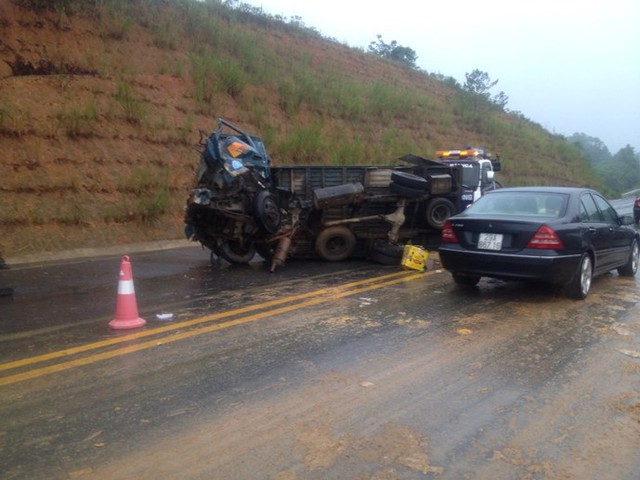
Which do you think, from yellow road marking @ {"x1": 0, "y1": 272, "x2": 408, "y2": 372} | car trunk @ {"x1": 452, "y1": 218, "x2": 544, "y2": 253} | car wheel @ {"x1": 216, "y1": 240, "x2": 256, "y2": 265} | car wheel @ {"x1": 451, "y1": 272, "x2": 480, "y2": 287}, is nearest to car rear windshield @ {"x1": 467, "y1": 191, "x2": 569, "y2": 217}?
car trunk @ {"x1": 452, "y1": 218, "x2": 544, "y2": 253}

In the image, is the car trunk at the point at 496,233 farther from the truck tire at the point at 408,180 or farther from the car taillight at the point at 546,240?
the truck tire at the point at 408,180

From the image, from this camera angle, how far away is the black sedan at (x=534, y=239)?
7.19 metres

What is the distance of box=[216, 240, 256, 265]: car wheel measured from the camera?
10203 mm

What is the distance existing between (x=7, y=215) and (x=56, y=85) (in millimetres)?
5096

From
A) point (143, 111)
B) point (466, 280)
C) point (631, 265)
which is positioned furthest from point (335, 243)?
point (143, 111)

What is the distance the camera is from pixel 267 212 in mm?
9797

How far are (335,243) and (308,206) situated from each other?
3.11 feet

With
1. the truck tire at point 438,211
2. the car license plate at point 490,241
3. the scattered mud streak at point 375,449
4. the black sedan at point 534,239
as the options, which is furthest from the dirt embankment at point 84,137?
the scattered mud streak at point 375,449

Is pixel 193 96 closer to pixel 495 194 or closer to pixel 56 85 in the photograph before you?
pixel 56 85

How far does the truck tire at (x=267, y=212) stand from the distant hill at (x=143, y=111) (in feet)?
15.1

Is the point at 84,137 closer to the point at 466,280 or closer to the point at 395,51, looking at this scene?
the point at 466,280

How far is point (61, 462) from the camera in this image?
3322 mm

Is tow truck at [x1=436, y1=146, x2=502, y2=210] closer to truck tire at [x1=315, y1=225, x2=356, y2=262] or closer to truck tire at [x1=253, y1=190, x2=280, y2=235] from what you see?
truck tire at [x1=315, y1=225, x2=356, y2=262]

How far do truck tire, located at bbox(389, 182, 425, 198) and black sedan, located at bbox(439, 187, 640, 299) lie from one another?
8.09 ft
